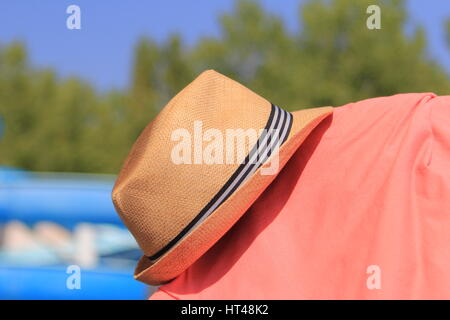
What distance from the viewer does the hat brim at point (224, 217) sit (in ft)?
3.77

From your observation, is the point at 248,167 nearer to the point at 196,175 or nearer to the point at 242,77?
the point at 196,175

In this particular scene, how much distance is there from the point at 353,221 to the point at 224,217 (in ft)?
0.72

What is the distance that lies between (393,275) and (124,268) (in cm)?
240

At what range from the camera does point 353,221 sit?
112 cm

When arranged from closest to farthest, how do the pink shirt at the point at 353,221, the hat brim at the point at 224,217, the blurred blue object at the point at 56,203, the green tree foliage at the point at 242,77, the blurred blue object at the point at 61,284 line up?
the pink shirt at the point at 353,221 < the hat brim at the point at 224,217 < the blurred blue object at the point at 61,284 < the blurred blue object at the point at 56,203 < the green tree foliage at the point at 242,77

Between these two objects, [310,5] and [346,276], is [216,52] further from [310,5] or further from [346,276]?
[346,276]

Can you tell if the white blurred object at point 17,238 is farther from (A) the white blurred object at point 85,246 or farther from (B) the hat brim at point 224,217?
(B) the hat brim at point 224,217

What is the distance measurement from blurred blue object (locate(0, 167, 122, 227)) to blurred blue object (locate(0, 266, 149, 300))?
258 millimetres

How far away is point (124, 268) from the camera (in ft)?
10.8

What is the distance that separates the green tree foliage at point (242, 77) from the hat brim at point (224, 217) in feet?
52.6

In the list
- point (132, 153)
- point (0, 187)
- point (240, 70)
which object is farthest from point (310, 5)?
point (132, 153)

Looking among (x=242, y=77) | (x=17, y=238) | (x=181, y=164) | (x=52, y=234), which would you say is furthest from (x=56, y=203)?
(x=242, y=77)

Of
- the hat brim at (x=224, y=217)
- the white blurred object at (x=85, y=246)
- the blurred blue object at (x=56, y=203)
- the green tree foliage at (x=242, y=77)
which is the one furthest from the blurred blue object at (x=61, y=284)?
the green tree foliage at (x=242, y=77)
